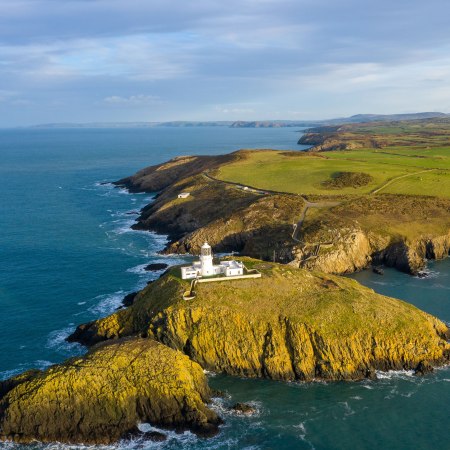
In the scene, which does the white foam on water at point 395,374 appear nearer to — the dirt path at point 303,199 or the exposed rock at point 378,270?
the exposed rock at point 378,270

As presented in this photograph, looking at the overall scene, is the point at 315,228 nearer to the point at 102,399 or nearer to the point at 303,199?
the point at 303,199

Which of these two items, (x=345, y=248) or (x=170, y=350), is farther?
(x=345, y=248)

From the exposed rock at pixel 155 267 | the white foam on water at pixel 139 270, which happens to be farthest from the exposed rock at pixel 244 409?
the exposed rock at pixel 155 267

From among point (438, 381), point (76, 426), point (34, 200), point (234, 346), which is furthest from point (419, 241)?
point (34, 200)

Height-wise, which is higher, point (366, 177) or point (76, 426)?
point (366, 177)

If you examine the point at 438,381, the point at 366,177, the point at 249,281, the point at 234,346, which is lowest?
the point at 438,381

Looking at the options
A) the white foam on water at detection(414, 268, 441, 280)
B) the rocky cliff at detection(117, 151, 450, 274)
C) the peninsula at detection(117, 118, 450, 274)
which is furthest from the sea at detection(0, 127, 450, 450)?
the peninsula at detection(117, 118, 450, 274)

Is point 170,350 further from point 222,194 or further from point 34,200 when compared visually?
point 34,200
